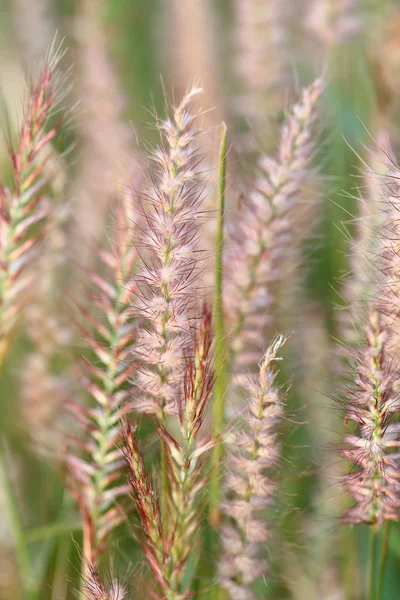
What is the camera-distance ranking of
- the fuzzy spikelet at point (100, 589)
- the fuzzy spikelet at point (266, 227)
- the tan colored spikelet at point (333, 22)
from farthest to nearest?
the tan colored spikelet at point (333, 22) < the fuzzy spikelet at point (266, 227) < the fuzzy spikelet at point (100, 589)

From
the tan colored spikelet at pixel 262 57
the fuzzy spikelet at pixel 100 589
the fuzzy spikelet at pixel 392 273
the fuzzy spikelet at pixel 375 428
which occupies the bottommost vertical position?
the fuzzy spikelet at pixel 100 589

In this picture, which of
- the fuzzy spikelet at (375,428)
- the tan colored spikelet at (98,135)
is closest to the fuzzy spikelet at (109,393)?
the fuzzy spikelet at (375,428)

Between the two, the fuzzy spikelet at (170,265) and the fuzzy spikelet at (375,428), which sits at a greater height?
the fuzzy spikelet at (170,265)

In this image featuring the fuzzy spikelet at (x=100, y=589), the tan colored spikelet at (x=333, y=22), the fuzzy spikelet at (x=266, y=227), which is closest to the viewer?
the fuzzy spikelet at (x=100, y=589)

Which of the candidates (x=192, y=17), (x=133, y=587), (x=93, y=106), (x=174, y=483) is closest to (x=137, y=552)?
(x=133, y=587)

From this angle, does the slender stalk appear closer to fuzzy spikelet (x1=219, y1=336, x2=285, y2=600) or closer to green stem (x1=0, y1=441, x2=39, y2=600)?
fuzzy spikelet (x1=219, y1=336, x2=285, y2=600)

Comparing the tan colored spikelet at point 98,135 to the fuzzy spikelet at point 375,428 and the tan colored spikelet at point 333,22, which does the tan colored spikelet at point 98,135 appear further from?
the fuzzy spikelet at point 375,428

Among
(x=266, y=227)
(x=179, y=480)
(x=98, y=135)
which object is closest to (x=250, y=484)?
(x=179, y=480)
